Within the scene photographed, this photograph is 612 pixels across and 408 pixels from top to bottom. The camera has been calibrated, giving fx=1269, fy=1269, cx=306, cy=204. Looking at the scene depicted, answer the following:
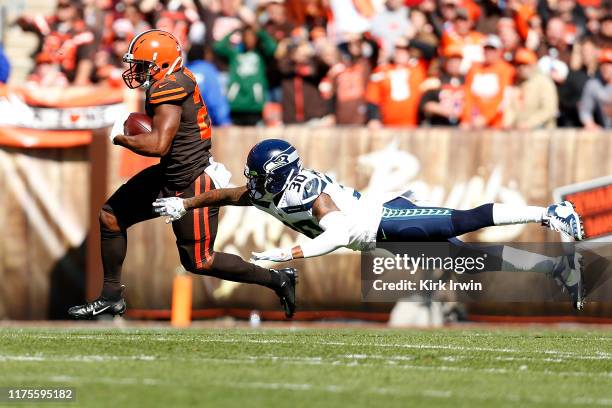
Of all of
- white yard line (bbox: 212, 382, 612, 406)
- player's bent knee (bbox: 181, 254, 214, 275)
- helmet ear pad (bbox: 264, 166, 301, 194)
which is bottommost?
white yard line (bbox: 212, 382, 612, 406)

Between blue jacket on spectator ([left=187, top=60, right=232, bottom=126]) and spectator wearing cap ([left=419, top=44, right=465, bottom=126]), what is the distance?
199cm

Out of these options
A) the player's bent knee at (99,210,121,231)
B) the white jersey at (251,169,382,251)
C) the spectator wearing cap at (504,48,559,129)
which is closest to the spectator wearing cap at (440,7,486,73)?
the spectator wearing cap at (504,48,559,129)

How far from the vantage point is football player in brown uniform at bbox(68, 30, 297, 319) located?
8.64m

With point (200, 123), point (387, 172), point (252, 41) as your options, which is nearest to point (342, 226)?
point (200, 123)

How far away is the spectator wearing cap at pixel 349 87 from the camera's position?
12797 millimetres

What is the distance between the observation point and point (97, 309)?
8672 mm

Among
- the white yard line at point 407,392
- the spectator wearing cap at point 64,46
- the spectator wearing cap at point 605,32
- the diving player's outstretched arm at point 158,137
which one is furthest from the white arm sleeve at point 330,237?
the spectator wearing cap at point 64,46

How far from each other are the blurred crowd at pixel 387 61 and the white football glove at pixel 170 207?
439cm

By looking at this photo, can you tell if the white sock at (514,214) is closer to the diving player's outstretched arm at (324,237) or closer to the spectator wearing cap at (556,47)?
the diving player's outstretched arm at (324,237)

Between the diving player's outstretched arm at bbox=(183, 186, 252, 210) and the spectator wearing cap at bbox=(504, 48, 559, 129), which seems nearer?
the diving player's outstretched arm at bbox=(183, 186, 252, 210)

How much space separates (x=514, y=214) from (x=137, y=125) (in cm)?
261

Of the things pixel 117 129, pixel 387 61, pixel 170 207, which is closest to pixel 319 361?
pixel 170 207

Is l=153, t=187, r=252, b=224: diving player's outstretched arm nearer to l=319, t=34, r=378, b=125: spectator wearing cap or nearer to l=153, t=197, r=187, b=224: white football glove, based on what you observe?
l=153, t=197, r=187, b=224: white football glove

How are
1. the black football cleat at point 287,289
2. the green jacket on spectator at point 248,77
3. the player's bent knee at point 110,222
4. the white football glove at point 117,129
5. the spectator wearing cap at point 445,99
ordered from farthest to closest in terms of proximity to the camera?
the green jacket on spectator at point 248,77 → the spectator wearing cap at point 445,99 → the black football cleat at point 287,289 → the player's bent knee at point 110,222 → the white football glove at point 117,129
